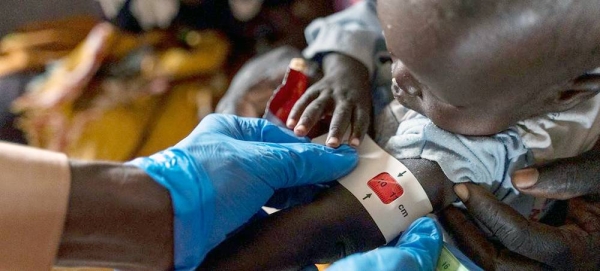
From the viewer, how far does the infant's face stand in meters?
0.52

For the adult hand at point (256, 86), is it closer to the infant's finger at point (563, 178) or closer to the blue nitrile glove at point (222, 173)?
the blue nitrile glove at point (222, 173)

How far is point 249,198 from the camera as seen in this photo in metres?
0.63

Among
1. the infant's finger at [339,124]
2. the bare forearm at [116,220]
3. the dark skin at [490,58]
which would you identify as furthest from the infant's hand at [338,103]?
the bare forearm at [116,220]

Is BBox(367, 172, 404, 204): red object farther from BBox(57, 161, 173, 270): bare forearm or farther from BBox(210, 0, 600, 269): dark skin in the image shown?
BBox(57, 161, 173, 270): bare forearm

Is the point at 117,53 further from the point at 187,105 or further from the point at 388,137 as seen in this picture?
the point at 388,137

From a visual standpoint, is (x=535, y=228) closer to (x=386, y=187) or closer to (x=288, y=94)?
(x=386, y=187)

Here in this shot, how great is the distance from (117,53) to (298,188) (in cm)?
73

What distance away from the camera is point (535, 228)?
71cm

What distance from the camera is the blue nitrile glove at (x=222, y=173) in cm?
58

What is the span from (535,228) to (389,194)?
178 millimetres

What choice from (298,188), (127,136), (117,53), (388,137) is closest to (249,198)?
(298,188)

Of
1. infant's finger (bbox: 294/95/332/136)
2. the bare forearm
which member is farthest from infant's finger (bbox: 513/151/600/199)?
the bare forearm

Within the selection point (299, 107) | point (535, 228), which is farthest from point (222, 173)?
point (535, 228)

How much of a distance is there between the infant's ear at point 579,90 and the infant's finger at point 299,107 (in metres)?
0.31
